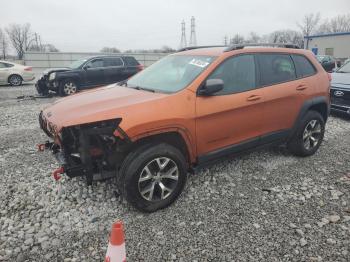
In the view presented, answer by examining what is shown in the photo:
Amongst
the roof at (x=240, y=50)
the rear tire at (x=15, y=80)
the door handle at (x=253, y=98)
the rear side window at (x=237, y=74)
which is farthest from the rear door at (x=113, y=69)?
the door handle at (x=253, y=98)

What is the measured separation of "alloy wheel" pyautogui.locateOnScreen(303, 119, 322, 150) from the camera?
15.7ft

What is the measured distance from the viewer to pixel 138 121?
9.71 feet

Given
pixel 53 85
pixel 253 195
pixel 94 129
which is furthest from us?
pixel 53 85

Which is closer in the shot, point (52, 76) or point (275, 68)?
point (275, 68)

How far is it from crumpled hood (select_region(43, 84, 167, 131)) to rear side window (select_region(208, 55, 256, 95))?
0.85 meters

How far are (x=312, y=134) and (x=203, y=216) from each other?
2.78 m

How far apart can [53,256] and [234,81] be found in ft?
9.31

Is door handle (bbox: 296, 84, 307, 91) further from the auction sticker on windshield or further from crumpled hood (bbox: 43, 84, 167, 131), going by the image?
crumpled hood (bbox: 43, 84, 167, 131)

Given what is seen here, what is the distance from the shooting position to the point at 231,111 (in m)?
3.61

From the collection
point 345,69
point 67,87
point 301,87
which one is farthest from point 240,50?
point 67,87

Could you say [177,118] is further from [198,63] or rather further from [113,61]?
[113,61]

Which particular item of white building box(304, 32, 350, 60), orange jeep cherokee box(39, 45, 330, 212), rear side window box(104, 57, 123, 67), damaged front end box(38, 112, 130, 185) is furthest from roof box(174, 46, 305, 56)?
white building box(304, 32, 350, 60)

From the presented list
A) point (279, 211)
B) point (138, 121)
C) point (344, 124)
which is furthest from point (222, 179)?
point (344, 124)

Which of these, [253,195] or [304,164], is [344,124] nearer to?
[304,164]
